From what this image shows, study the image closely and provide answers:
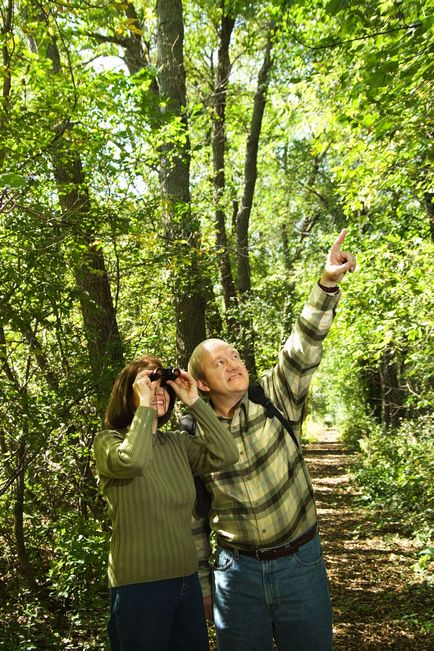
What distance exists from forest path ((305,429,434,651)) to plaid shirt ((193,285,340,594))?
3.34 metres

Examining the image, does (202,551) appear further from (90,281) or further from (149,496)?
(90,281)

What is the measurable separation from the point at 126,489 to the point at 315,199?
1717 centimetres

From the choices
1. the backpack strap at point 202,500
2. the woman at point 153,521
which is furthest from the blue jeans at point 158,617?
the backpack strap at point 202,500

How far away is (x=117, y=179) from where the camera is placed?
5281mm

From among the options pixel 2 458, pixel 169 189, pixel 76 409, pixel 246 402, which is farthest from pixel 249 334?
pixel 246 402

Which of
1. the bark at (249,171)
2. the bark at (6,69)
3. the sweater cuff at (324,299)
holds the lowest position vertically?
the sweater cuff at (324,299)

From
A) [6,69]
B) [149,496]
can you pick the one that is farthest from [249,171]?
[149,496]

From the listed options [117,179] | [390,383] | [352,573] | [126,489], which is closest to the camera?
[126,489]

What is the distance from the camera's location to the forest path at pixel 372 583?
495cm

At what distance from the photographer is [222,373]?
2422 millimetres

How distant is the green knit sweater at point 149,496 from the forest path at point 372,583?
3451mm

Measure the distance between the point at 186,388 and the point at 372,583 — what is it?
204 inches

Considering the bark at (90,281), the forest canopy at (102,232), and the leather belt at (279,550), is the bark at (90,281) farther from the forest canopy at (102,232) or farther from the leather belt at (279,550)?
the leather belt at (279,550)

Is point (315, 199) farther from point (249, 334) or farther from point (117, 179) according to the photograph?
point (117, 179)
